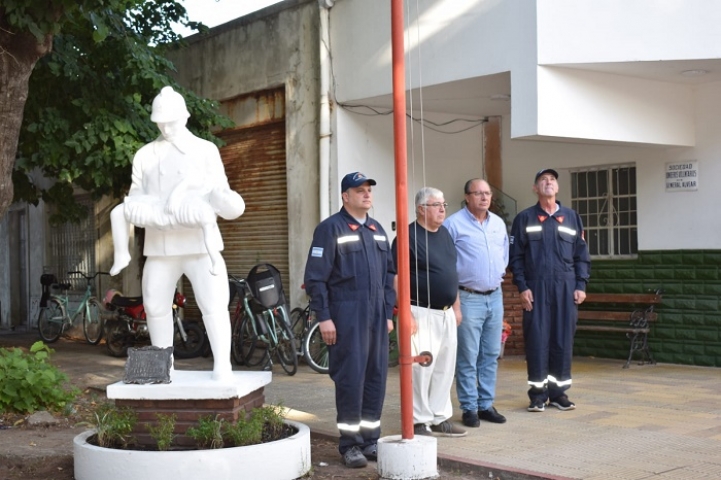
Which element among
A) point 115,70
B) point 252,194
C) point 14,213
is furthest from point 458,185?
point 14,213

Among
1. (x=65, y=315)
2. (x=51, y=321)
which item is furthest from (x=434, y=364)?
(x=51, y=321)

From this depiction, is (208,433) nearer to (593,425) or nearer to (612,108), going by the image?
(593,425)

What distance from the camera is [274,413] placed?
6.89 meters

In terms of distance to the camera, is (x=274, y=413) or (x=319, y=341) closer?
(x=274, y=413)

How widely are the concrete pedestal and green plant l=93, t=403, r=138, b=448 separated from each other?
5.46 feet

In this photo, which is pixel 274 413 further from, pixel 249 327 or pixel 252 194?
pixel 252 194

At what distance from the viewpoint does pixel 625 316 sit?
11.7 meters

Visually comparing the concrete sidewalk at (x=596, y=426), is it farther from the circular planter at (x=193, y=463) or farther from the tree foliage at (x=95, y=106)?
the tree foliage at (x=95, y=106)

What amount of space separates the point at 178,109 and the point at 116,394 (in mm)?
1971

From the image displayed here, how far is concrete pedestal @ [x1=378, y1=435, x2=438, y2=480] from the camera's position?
20.4 ft

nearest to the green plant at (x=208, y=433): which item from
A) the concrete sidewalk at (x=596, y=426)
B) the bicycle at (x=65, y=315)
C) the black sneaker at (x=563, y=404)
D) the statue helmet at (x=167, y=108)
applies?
the concrete sidewalk at (x=596, y=426)

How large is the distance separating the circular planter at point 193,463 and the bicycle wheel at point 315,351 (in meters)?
5.18

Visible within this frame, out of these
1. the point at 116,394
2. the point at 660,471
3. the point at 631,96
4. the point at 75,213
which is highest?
the point at 631,96

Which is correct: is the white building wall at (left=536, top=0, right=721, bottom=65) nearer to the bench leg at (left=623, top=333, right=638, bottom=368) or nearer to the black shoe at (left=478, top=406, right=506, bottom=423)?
the bench leg at (left=623, top=333, right=638, bottom=368)
